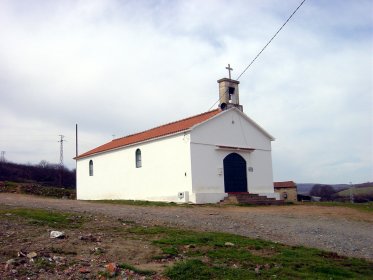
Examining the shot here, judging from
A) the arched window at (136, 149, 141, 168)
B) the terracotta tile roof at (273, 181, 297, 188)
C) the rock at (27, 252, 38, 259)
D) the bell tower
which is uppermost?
the bell tower

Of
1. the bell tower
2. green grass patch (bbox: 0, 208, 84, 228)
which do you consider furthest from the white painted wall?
green grass patch (bbox: 0, 208, 84, 228)

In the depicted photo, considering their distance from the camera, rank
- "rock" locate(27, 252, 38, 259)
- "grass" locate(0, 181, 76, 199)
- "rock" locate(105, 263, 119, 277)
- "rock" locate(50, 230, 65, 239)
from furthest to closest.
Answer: "grass" locate(0, 181, 76, 199) → "rock" locate(50, 230, 65, 239) → "rock" locate(27, 252, 38, 259) → "rock" locate(105, 263, 119, 277)

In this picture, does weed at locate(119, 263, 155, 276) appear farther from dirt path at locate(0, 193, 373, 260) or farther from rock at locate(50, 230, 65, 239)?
dirt path at locate(0, 193, 373, 260)

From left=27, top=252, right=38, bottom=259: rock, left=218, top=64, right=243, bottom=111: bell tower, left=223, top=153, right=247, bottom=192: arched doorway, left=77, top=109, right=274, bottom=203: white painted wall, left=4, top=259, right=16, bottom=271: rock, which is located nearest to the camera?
left=4, top=259, right=16, bottom=271: rock

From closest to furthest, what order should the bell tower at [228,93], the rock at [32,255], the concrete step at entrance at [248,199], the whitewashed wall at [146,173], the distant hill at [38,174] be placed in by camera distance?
the rock at [32,255] < the concrete step at entrance at [248,199] < the whitewashed wall at [146,173] < the bell tower at [228,93] < the distant hill at [38,174]

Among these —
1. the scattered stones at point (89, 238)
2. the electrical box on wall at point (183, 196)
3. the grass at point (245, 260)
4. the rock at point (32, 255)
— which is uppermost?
the electrical box on wall at point (183, 196)

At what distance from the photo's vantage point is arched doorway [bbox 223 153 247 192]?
23.9 m

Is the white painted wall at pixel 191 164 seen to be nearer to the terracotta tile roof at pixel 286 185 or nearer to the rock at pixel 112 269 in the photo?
the rock at pixel 112 269

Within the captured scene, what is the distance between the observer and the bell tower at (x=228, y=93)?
25.5 m

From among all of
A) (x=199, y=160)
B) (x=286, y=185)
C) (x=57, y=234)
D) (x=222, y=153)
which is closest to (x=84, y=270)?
(x=57, y=234)

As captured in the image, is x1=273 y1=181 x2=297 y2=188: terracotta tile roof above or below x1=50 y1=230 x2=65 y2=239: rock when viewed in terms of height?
above

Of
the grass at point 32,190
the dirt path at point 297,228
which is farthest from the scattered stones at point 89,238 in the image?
the grass at point 32,190

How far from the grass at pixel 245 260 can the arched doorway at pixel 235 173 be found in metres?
13.2

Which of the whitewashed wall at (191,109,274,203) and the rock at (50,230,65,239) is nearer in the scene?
the rock at (50,230,65,239)
